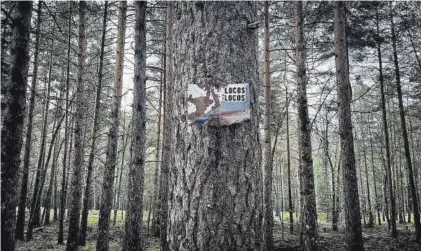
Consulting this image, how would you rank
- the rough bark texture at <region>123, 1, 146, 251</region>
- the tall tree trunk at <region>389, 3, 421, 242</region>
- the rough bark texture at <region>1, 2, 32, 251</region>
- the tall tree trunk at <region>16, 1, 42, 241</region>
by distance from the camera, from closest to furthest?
1. the rough bark texture at <region>1, 2, 32, 251</region>
2. the rough bark texture at <region>123, 1, 146, 251</region>
3. the tall tree trunk at <region>16, 1, 42, 241</region>
4. the tall tree trunk at <region>389, 3, 421, 242</region>

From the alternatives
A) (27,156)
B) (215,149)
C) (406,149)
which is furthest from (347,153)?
(27,156)

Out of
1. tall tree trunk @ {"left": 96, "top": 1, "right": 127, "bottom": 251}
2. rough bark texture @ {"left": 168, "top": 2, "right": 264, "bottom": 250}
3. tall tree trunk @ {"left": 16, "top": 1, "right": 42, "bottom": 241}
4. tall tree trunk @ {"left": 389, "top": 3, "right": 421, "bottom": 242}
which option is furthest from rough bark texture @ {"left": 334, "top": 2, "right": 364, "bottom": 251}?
tall tree trunk @ {"left": 16, "top": 1, "right": 42, "bottom": 241}

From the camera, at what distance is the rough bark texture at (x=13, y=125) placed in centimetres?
379

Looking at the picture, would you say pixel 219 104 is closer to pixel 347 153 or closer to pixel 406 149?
pixel 347 153

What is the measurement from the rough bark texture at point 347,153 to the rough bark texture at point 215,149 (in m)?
6.92

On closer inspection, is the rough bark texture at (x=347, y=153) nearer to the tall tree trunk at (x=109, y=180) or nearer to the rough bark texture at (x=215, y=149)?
the tall tree trunk at (x=109, y=180)

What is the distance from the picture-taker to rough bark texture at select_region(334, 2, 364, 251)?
748 centimetres

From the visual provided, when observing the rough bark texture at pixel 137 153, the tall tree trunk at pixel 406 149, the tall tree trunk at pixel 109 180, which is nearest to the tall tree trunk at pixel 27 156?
the tall tree trunk at pixel 109 180

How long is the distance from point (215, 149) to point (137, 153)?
646 centimetres

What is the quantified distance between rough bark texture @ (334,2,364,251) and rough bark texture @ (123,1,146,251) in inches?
205

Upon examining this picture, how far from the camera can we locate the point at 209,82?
5.21ft

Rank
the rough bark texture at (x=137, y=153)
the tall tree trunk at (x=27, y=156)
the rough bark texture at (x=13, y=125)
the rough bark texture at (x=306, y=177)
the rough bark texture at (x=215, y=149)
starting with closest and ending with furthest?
the rough bark texture at (x=215, y=149) → the rough bark texture at (x=13, y=125) → the rough bark texture at (x=306, y=177) → the rough bark texture at (x=137, y=153) → the tall tree trunk at (x=27, y=156)

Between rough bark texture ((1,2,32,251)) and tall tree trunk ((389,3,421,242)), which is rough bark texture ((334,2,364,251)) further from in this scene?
rough bark texture ((1,2,32,251))

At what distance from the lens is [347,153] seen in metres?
7.74
